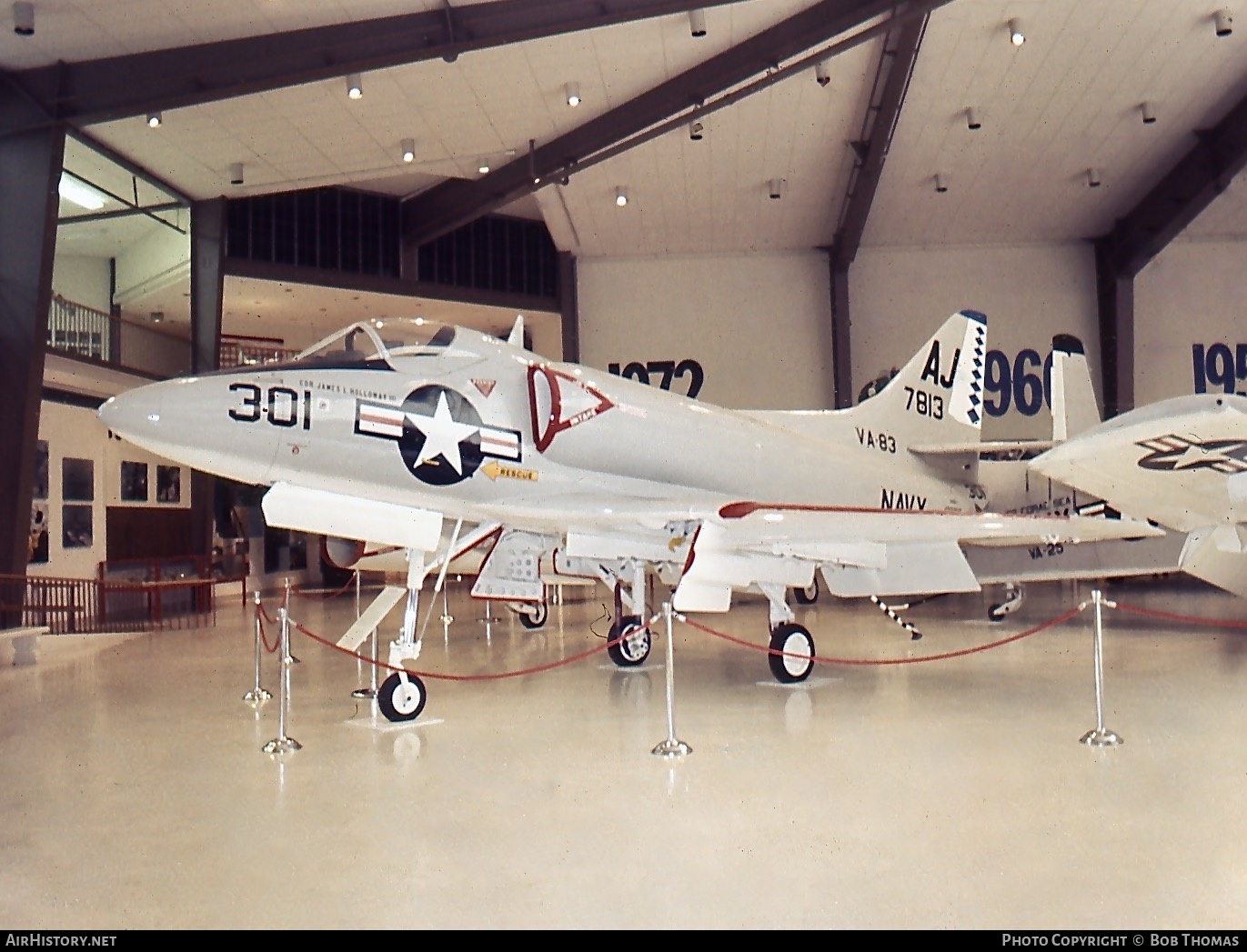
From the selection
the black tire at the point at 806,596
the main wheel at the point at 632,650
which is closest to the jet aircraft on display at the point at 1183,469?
the main wheel at the point at 632,650

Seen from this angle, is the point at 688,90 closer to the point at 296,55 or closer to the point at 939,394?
the point at 296,55

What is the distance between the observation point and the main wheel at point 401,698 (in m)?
6.57

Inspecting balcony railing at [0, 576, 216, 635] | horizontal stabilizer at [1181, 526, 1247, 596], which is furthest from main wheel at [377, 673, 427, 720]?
horizontal stabilizer at [1181, 526, 1247, 596]

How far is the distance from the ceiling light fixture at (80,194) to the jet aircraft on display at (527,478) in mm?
12094

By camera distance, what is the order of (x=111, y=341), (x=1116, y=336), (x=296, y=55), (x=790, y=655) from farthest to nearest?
(x=1116, y=336), (x=111, y=341), (x=296, y=55), (x=790, y=655)

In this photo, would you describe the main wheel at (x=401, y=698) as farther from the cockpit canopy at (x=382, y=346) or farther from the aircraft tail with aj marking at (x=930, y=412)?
the aircraft tail with aj marking at (x=930, y=412)

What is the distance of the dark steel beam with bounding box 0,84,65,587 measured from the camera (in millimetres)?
11297

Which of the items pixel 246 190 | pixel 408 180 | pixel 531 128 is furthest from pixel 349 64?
pixel 408 180

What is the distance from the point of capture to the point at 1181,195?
1661 centimetres

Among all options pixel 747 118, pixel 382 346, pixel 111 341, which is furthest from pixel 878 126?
pixel 111 341

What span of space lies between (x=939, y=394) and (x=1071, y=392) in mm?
1536

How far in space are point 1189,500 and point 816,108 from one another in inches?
351

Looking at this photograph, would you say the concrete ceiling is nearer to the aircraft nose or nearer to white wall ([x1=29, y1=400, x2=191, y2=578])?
white wall ([x1=29, y1=400, x2=191, y2=578])

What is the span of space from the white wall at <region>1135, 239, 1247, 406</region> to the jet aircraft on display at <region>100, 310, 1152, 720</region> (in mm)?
13480
